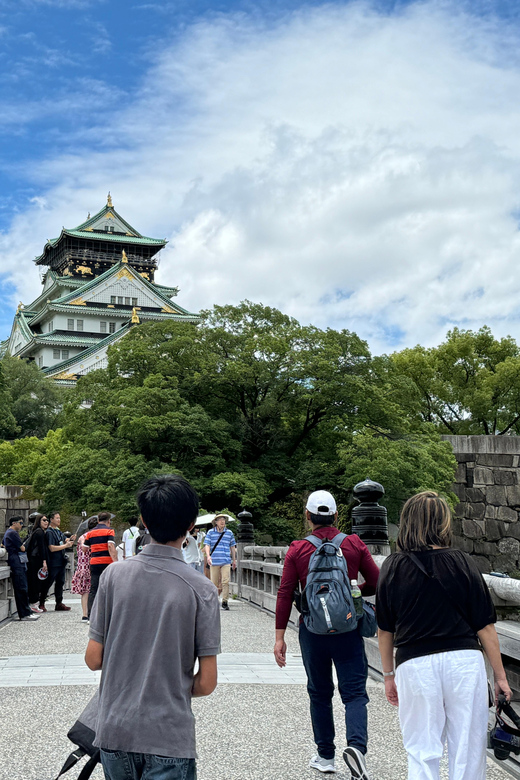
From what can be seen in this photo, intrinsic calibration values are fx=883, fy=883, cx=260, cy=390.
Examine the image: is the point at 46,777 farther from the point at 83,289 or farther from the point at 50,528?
the point at 83,289

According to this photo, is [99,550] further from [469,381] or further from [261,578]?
[469,381]

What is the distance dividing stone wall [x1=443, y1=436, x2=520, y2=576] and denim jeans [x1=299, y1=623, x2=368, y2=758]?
79.0ft

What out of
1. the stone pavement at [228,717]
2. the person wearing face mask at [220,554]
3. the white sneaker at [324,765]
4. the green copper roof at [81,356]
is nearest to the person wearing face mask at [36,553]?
the person wearing face mask at [220,554]

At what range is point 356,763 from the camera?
15.3 ft

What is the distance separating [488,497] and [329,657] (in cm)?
2517

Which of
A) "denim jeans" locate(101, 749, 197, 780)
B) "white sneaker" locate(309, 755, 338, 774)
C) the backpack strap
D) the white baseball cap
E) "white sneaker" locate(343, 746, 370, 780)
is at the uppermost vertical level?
the white baseball cap

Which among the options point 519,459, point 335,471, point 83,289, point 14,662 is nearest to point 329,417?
point 335,471

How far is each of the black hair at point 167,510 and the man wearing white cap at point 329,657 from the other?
5.96 ft

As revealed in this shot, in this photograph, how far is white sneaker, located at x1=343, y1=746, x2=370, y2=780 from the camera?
4645mm

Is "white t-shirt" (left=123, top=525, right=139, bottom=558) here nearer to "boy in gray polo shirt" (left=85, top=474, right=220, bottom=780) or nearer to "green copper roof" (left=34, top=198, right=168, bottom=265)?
"boy in gray polo shirt" (left=85, top=474, right=220, bottom=780)

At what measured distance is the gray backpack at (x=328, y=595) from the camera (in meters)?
4.73

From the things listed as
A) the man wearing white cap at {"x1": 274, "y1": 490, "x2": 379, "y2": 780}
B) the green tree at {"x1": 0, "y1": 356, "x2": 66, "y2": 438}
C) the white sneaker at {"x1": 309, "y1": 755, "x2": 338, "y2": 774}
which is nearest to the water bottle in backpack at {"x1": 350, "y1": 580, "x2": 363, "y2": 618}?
the man wearing white cap at {"x1": 274, "y1": 490, "x2": 379, "y2": 780}

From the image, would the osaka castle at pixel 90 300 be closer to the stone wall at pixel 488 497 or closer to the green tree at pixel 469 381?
the green tree at pixel 469 381

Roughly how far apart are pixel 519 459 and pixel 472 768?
→ 86.5 feet
